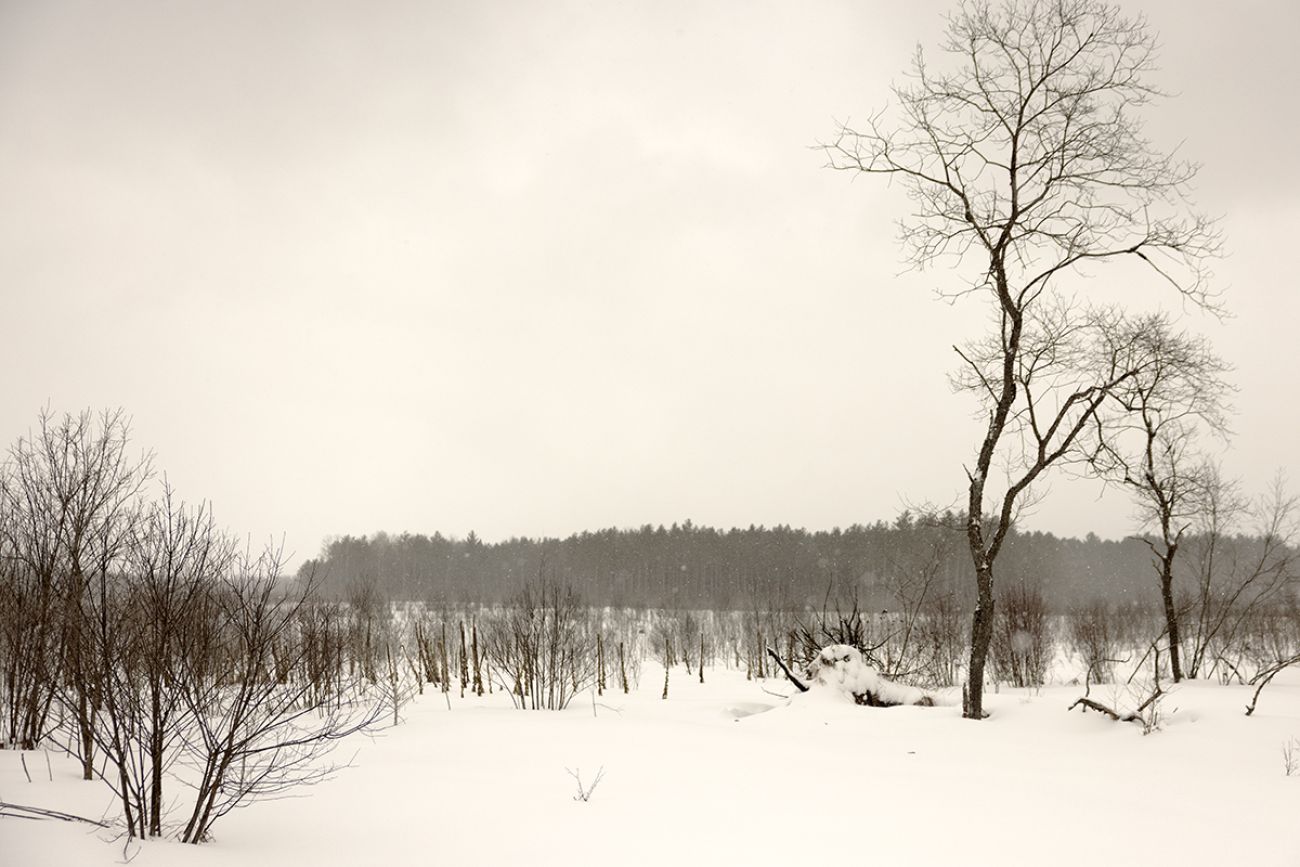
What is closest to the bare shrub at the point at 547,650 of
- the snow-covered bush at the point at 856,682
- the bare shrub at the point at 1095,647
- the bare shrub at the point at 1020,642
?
the snow-covered bush at the point at 856,682

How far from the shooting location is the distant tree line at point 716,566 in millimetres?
71875

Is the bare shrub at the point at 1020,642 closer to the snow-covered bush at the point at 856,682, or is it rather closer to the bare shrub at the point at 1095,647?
the bare shrub at the point at 1095,647

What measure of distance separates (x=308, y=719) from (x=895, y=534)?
65.8 metres

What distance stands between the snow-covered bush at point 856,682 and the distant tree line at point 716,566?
47.8 m

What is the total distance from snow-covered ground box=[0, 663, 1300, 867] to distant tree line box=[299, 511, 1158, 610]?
5149 centimetres

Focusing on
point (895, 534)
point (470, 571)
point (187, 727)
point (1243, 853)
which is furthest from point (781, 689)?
point (470, 571)

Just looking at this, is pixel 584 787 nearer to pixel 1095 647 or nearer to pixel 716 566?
pixel 1095 647

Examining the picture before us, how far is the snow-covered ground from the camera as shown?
614 centimetres

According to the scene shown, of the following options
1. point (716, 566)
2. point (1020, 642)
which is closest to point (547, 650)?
point (1020, 642)

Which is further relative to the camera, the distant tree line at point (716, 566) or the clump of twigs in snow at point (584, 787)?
the distant tree line at point (716, 566)

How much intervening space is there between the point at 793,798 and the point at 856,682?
6.77m

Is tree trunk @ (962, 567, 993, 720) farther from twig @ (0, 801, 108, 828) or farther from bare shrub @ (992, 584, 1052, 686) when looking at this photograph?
bare shrub @ (992, 584, 1052, 686)

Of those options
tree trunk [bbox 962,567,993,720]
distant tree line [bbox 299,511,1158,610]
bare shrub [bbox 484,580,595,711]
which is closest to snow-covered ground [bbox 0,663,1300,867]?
tree trunk [bbox 962,567,993,720]

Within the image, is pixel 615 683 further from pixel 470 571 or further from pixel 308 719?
pixel 470 571
